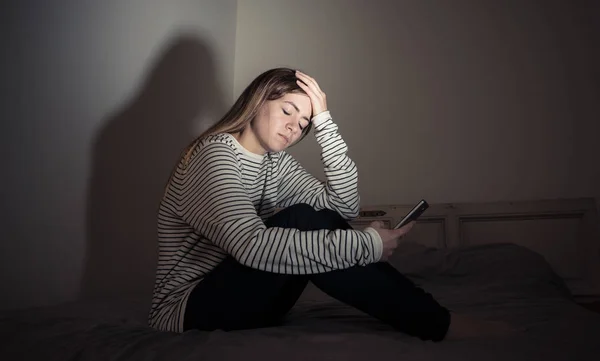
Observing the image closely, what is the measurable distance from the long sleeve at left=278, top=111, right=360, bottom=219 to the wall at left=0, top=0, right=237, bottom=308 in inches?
26.2

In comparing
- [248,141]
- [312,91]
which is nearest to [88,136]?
[248,141]

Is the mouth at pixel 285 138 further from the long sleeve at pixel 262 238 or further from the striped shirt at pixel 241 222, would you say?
the long sleeve at pixel 262 238

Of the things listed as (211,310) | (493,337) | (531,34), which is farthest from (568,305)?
(531,34)

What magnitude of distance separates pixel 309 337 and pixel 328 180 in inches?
19.7

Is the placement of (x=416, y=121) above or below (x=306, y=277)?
above

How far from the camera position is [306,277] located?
94 cm

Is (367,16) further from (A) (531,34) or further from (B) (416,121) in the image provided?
(A) (531,34)

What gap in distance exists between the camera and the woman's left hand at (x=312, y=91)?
1150 mm

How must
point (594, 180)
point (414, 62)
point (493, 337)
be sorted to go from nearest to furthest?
point (493, 337) → point (594, 180) → point (414, 62)

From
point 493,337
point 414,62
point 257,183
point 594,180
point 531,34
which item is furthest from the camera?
point 414,62

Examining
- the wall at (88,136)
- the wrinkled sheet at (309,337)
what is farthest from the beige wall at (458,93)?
the wrinkled sheet at (309,337)

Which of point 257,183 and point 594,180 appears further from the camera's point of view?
point 594,180

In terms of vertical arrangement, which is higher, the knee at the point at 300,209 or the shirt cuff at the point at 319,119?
the shirt cuff at the point at 319,119

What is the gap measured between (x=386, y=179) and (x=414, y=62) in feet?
1.73
